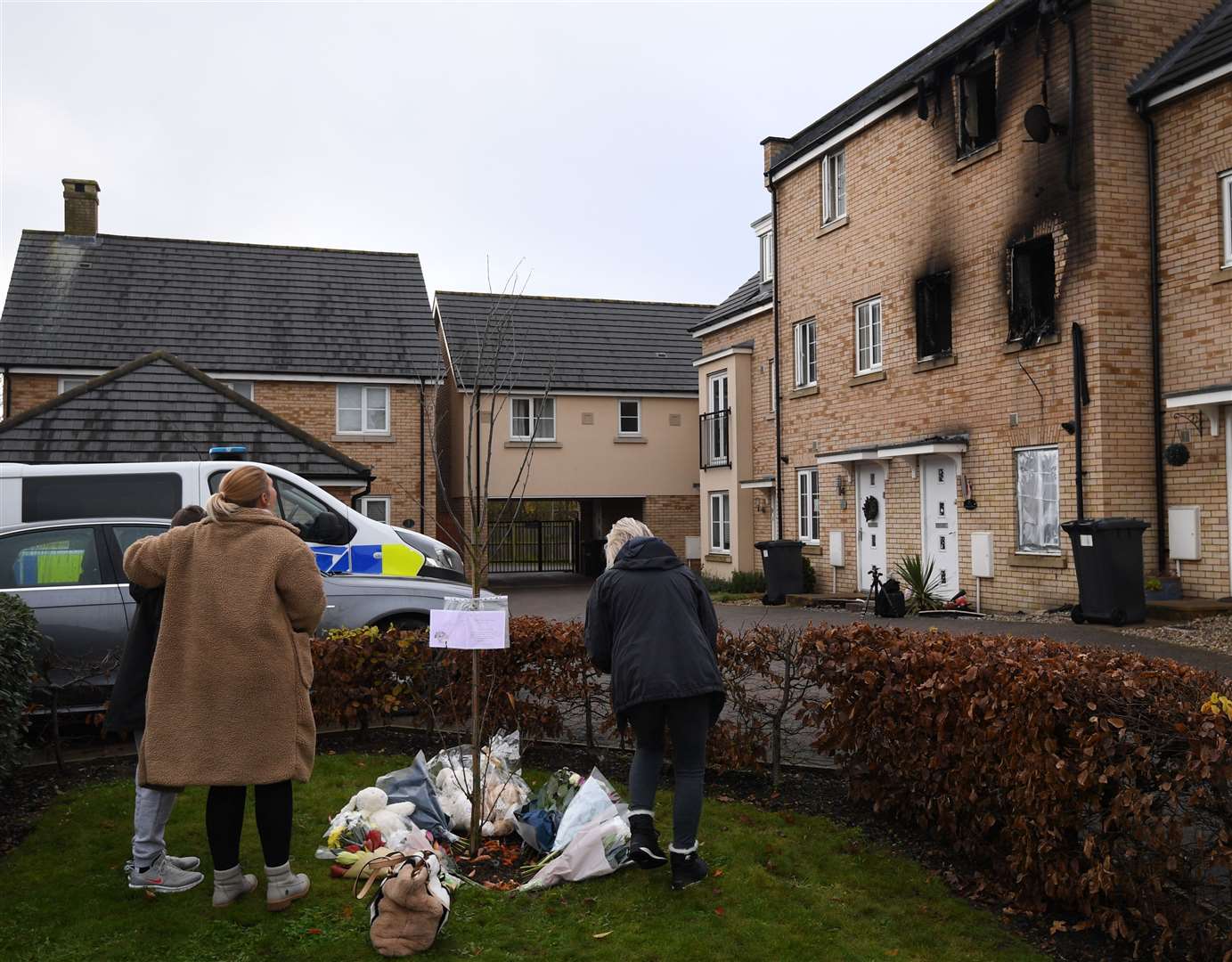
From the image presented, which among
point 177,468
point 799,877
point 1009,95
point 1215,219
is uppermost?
point 1009,95

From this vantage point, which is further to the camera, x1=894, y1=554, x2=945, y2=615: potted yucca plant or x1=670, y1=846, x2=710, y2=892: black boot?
x1=894, y1=554, x2=945, y2=615: potted yucca plant

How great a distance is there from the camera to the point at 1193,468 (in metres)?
13.8

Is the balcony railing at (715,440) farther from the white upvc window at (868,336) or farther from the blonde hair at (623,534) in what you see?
the blonde hair at (623,534)

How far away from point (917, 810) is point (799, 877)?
0.84m

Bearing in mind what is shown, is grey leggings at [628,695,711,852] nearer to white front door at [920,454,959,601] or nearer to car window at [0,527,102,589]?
car window at [0,527,102,589]

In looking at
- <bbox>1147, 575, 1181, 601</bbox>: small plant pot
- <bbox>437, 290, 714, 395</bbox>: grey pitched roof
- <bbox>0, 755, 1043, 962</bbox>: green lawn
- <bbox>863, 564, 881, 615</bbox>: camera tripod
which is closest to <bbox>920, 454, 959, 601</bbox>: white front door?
<bbox>863, 564, 881, 615</bbox>: camera tripod

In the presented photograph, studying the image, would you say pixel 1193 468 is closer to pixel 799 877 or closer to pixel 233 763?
pixel 799 877

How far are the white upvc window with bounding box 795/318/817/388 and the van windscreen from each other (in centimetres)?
1463

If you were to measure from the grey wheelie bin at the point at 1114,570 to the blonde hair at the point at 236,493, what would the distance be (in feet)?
37.1

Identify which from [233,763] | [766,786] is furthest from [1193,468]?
[233,763]

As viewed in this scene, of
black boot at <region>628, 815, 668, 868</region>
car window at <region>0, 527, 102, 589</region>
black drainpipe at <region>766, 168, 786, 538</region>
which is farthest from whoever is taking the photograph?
black drainpipe at <region>766, 168, 786, 538</region>

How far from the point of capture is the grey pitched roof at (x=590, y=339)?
100 ft

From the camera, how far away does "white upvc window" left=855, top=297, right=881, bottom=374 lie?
19359mm

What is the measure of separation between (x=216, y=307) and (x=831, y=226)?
54.1ft
